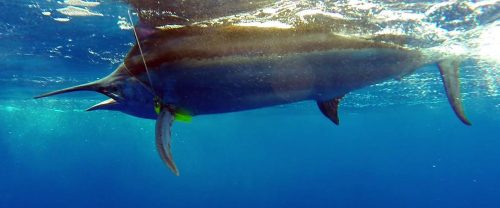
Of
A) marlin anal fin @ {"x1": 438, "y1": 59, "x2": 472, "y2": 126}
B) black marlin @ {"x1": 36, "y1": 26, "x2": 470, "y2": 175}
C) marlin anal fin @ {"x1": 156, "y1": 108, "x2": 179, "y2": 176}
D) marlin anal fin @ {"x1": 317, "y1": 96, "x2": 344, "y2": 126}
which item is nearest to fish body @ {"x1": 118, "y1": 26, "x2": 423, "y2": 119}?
black marlin @ {"x1": 36, "y1": 26, "x2": 470, "y2": 175}

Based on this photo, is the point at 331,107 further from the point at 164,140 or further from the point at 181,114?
the point at 164,140

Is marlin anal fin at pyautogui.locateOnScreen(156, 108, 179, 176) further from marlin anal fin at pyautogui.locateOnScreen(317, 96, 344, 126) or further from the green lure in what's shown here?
marlin anal fin at pyautogui.locateOnScreen(317, 96, 344, 126)

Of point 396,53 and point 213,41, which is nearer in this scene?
point 213,41

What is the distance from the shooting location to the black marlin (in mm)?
3641

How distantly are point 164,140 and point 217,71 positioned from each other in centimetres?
80

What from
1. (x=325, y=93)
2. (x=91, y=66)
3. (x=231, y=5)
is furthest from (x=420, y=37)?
(x=91, y=66)

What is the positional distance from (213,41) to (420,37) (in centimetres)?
827

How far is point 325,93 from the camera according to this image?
4473 millimetres

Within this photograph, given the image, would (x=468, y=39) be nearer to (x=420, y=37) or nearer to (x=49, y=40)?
(x=420, y=37)

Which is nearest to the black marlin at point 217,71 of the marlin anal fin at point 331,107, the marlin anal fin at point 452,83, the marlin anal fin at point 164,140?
the marlin anal fin at point 164,140

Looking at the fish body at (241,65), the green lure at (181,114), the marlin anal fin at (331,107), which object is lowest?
the marlin anal fin at (331,107)

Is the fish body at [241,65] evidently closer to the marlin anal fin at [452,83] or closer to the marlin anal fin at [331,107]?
the marlin anal fin at [331,107]

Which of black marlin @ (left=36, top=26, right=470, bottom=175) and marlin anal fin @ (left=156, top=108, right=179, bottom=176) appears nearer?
marlin anal fin @ (left=156, top=108, right=179, bottom=176)

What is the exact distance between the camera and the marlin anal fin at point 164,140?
3.29m
